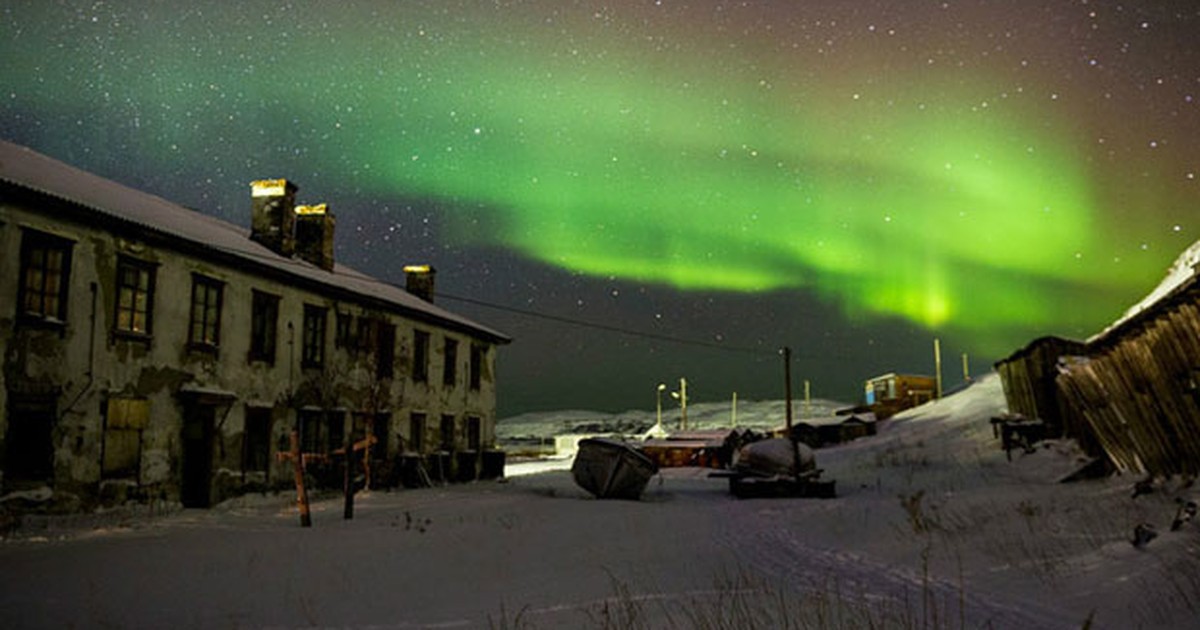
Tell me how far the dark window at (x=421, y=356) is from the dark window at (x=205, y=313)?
943cm

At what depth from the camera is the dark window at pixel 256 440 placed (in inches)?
790

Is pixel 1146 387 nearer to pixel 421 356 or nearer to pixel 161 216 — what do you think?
pixel 161 216

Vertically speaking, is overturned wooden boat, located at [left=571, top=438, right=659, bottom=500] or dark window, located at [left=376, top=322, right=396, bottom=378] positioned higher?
dark window, located at [left=376, top=322, right=396, bottom=378]

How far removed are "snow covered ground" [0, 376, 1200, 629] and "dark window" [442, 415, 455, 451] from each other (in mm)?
11048

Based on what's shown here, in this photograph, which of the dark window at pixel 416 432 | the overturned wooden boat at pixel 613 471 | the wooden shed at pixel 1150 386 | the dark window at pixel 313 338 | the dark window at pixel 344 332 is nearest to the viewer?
the wooden shed at pixel 1150 386

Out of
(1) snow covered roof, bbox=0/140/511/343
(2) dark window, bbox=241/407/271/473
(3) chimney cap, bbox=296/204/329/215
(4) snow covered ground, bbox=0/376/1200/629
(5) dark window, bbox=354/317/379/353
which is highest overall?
(3) chimney cap, bbox=296/204/329/215

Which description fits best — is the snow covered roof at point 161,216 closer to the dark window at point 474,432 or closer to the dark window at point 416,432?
the dark window at point 416,432

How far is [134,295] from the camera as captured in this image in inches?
674

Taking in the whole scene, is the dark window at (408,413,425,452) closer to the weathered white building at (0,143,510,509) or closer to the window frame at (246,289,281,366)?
the weathered white building at (0,143,510,509)

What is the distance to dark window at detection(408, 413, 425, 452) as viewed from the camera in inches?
1105

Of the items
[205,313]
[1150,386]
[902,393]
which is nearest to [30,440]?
[205,313]

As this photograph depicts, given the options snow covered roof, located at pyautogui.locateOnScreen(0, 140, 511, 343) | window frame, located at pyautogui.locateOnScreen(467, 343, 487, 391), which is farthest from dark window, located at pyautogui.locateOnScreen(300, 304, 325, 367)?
window frame, located at pyautogui.locateOnScreen(467, 343, 487, 391)

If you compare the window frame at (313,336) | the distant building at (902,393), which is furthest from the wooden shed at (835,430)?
the window frame at (313,336)

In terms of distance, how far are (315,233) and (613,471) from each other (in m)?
11.7
